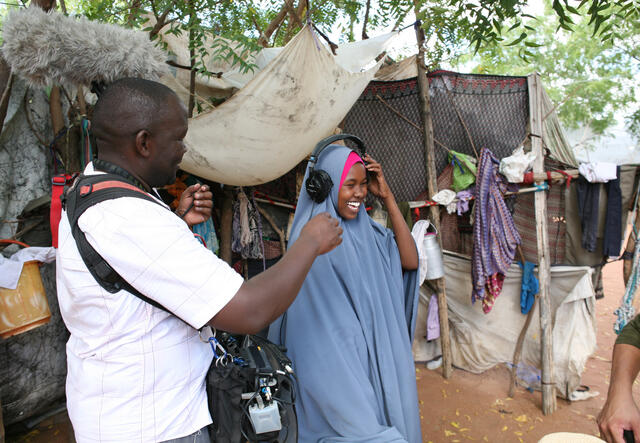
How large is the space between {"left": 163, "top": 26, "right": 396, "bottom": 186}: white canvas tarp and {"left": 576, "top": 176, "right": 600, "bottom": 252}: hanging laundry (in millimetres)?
2302

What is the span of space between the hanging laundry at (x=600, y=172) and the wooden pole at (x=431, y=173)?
1.35 meters

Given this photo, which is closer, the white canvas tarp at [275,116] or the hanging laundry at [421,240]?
the white canvas tarp at [275,116]

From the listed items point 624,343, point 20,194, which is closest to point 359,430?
point 624,343

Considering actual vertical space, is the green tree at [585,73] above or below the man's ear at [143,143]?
above

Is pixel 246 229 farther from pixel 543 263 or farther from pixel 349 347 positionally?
pixel 543 263

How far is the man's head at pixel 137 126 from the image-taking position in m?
1.13

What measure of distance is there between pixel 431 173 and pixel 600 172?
1480 mm

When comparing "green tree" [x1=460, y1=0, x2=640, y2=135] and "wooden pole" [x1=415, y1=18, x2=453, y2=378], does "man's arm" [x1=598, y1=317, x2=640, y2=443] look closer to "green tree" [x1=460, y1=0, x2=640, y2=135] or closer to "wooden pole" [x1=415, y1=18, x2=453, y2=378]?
"wooden pole" [x1=415, y1=18, x2=453, y2=378]

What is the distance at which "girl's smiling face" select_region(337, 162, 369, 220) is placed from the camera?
217 cm

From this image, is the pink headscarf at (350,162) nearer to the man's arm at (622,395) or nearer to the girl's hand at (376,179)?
the girl's hand at (376,179)

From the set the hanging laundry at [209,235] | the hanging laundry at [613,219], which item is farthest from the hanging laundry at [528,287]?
the hanging laundry at [209,235]

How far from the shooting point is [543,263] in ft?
12.7

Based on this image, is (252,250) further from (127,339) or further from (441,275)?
(127,339)

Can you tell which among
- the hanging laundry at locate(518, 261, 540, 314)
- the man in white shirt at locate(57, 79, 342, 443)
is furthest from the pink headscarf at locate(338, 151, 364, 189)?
the hanging laundry at locate(518, 261, 540, 314)
